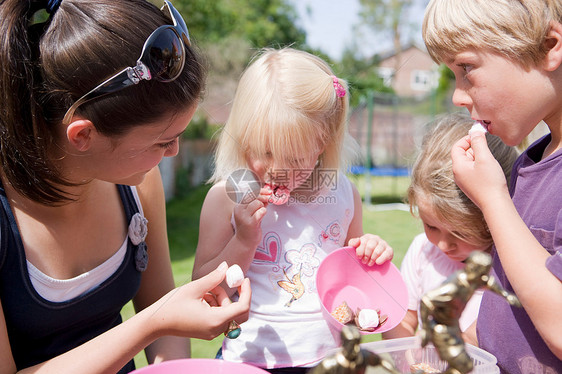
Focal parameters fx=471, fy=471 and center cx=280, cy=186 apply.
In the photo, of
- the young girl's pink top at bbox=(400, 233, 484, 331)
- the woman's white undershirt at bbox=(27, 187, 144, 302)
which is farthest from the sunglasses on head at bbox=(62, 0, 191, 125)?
the young girl's pink top at bbox=(400, 233, 484, 331)

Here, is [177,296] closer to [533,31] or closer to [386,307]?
[386,307]

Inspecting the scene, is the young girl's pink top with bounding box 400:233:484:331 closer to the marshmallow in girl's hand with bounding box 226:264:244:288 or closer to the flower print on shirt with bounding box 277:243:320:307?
the flower print on shirt with bounding box 277:243:320:307

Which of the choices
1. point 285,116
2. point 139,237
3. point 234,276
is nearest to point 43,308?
point 139,237

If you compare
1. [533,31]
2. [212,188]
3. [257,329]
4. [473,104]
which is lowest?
[257,329]

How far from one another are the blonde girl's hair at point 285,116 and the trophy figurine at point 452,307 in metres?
0.50

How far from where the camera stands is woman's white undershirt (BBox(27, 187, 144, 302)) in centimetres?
84

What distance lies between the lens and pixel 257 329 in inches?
39.1

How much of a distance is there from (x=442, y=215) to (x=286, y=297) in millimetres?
385

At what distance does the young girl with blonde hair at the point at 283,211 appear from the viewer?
0.91 m

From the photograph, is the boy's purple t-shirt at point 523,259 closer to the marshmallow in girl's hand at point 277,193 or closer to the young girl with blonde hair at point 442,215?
the young girl with blonde hair at point 442,215

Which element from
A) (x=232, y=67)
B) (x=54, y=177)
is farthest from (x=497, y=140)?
(x=54, y=177)

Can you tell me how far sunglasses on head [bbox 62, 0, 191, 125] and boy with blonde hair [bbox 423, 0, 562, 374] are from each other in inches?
17.7

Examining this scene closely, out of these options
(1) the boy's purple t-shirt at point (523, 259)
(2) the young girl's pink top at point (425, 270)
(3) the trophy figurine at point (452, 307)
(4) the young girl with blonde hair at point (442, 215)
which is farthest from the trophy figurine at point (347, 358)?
(2) the young girl's pink top at point (425, 270)

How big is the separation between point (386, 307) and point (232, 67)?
59 cm
